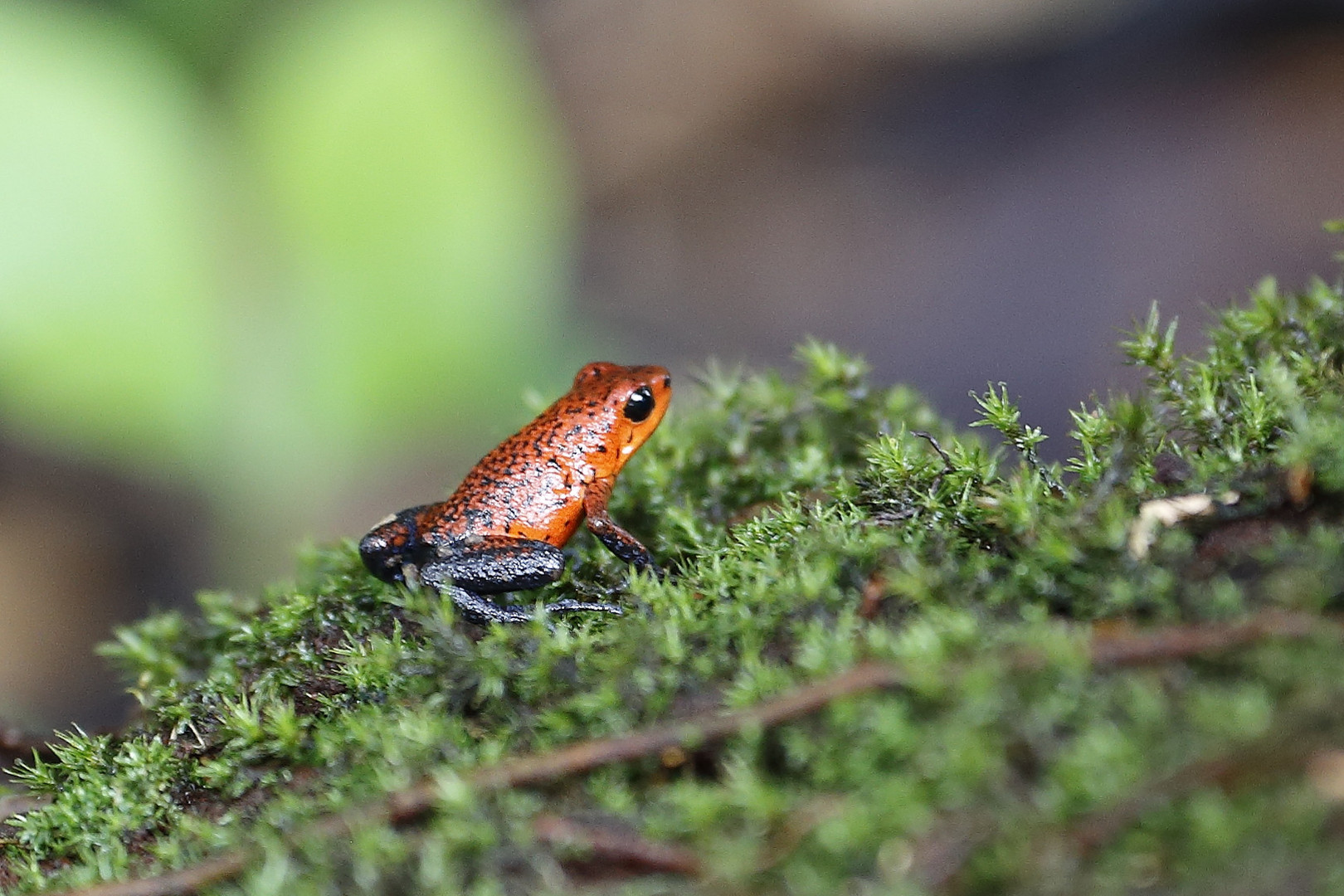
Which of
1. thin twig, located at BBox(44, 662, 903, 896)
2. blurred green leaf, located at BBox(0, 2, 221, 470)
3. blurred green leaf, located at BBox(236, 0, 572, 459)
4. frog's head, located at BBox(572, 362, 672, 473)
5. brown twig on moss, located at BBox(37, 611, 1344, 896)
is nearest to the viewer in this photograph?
brown twig on moss, located at BBox(37, 611, 1344, 896)

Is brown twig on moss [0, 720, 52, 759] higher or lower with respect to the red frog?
lower

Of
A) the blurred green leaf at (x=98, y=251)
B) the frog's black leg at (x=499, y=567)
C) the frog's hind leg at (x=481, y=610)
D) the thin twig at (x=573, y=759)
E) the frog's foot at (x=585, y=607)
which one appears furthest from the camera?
the blurred green leaf at (x=98, y=251)

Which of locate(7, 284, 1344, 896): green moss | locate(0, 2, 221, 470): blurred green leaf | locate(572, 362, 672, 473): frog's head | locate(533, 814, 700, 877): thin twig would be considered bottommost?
locate(533, 814, 700, 877): thin twig

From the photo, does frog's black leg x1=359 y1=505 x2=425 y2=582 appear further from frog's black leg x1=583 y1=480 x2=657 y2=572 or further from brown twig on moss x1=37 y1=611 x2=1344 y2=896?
brown twig on moss x1=37 y1=611 x2=1344 y2=896

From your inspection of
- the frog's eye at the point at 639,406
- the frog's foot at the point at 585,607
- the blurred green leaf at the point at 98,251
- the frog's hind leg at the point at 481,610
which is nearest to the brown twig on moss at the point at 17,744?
the frog's hind leg at the point at 481,610

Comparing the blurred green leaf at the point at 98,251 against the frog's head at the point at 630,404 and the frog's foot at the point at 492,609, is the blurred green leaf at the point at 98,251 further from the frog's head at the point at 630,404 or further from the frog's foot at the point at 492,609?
the frog's foot at the point at 492,609

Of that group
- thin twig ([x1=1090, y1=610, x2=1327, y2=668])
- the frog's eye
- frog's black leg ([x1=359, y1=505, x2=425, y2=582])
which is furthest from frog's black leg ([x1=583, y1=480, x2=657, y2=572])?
thin twig ([x1=1090, y1=610, x2=1327, y2=668])

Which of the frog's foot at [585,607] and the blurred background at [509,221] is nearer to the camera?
the frog's foot at [585,607]
